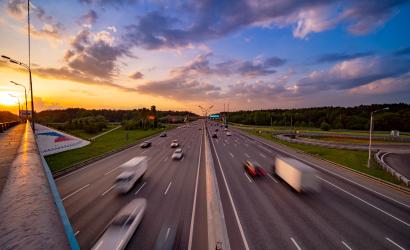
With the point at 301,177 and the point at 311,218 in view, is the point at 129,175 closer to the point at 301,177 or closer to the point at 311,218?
the point at 311,218

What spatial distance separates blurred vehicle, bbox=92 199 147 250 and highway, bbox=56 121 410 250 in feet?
2.88

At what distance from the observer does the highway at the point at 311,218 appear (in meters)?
12.3

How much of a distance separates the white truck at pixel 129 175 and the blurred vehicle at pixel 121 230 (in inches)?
210

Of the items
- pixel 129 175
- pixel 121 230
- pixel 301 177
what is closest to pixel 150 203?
pixel 129 175

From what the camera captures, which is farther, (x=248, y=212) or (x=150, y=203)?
(x=150, y=203)

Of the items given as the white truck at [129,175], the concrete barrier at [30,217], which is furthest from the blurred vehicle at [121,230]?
the white truck at [129,175]

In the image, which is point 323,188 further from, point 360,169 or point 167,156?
point 167,156

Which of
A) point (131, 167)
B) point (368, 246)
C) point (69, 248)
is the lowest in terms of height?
point (368, 246)

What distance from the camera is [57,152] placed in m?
39.8

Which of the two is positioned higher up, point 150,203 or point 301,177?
point 301,177

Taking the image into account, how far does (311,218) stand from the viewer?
49.2ft

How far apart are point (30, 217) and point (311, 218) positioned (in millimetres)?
16524

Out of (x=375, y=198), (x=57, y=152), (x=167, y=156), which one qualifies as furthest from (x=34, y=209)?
(x=57, y=152)

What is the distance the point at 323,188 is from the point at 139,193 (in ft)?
62.7
